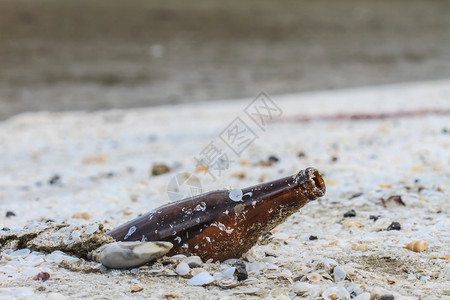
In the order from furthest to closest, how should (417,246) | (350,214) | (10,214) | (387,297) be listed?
(10,214) → (350,214) → (417,246) → (387,297)

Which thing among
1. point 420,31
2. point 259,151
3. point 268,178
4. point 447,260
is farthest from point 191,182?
point 420,31

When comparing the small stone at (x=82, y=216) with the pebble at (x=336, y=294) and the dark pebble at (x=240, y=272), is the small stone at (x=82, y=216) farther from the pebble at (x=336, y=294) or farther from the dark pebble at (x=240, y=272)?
the pebble at (x=336, y=294)

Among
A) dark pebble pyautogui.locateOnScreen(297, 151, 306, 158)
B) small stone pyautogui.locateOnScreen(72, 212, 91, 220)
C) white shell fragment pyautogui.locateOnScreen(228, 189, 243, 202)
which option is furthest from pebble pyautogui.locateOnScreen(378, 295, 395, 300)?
dark pebble pyautogui.locateOnScreen(297, 151, 306, 158)

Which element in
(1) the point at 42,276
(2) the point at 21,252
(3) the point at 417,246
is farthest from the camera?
(3) the point at 417,246

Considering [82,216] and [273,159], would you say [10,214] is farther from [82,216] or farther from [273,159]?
[273,159]

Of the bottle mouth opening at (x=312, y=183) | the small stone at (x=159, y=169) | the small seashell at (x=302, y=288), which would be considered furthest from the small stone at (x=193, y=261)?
the small stone at (x=159, y=169)

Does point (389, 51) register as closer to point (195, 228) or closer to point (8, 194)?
point (8, 194)

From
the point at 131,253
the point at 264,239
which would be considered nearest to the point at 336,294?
the point at 264,239

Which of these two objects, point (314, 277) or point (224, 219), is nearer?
point (314, 277)
